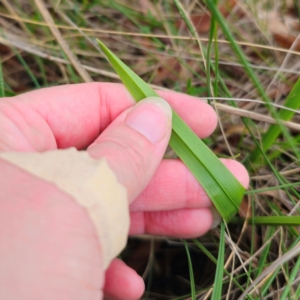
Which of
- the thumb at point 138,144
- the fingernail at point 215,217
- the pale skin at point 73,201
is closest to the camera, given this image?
the pale skin at point 73,201

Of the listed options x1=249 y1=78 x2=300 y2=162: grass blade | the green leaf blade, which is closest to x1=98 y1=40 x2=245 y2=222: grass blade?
the green leaf blade

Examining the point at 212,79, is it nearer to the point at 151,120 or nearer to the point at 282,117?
the point at 282,117

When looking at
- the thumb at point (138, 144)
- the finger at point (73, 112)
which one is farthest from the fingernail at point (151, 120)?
the finger at point (73, 112)

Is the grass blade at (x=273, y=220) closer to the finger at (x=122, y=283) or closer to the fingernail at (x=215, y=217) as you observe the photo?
the fingernail at (x=215, y=217)

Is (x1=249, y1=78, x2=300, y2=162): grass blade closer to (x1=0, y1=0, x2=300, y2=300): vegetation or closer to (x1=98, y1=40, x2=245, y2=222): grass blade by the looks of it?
(x1=0, y1=0, x2=300, y2=300): vegetation

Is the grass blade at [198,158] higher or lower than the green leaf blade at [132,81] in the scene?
lower

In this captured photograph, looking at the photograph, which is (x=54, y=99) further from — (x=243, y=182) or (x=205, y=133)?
(x=243, y=182)

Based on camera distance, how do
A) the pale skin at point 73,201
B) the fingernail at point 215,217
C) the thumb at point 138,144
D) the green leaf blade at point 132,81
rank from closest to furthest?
the pale skin at point 73,201
the thumb at point 138,144
the green leaf blade at point 132,81
the fingernail at point 215,217

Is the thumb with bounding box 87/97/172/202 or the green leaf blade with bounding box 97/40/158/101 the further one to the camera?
the green leaf blade with bounding box 97/40/158/101
